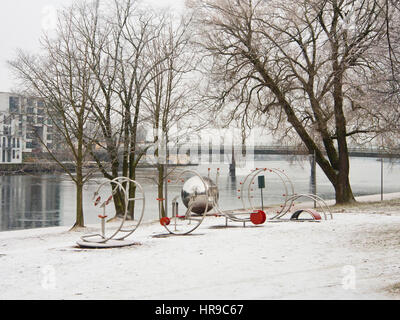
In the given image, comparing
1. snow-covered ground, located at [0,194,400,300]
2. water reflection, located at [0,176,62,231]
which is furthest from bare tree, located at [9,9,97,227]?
Answer: snow-covered ground, located at [0,194,400,300]

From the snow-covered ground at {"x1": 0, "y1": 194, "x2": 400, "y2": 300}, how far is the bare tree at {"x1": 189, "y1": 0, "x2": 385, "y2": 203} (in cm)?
876

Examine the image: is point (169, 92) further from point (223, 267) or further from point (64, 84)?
point (223, 267)

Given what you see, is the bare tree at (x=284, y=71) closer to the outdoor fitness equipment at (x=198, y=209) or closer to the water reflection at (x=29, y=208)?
→ the outdoor fitness equipment at (x=198, y=209)

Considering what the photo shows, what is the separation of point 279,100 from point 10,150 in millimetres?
76672

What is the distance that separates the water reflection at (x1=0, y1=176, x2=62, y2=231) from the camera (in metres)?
29.0

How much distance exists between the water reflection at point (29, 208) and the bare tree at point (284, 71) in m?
9.42

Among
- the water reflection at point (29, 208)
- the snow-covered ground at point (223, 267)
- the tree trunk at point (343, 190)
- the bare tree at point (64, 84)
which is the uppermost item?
the bare tree at point (64, 84)

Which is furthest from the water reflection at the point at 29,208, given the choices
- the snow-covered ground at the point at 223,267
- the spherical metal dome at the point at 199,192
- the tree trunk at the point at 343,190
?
the snow-covered ground at the point at 223,267

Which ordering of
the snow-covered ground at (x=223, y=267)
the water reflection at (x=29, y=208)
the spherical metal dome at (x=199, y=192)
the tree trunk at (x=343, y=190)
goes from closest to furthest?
1. the snow-covered ground at (x=223, y=267)
2. the spherical metal dome at (x=199, y=192)
3. the tree trunk at (x=343, y=190)
4. the water reflection at (x=29, y=208)

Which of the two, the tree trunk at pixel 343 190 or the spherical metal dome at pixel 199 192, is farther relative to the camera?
the tree trunk at pixel 343 190

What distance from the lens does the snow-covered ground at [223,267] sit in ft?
22.5

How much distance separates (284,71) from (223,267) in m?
14.5

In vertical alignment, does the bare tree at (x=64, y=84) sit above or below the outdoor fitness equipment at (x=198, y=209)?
above

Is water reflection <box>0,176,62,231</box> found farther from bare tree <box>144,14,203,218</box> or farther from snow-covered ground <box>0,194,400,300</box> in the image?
snow-covered ground <box>0,194,400,300</box>
